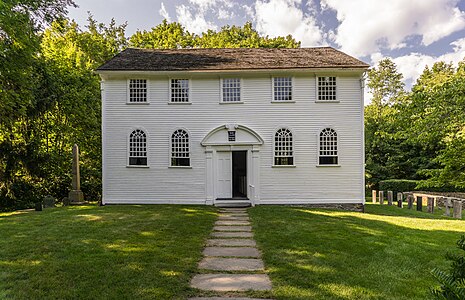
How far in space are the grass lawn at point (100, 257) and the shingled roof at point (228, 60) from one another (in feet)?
26.7

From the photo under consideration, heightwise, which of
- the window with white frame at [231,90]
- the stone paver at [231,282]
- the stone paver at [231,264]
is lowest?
the stone paver at [231,264]

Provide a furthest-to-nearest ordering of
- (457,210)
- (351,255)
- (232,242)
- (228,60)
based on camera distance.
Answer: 1. (228,60)
2. (457,210)
3. (232,242)
4. (351,255)

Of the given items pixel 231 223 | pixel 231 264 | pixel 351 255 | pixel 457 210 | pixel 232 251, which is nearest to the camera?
pixel 231 264

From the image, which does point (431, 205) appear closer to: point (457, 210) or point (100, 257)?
point (457, 210)

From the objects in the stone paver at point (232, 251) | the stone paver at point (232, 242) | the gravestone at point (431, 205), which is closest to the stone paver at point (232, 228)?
the stone paver at point (232, 242)

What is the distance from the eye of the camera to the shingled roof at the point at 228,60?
14.5m

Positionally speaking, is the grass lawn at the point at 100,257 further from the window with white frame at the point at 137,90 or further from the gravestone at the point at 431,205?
the gravestone at the point at 431,205

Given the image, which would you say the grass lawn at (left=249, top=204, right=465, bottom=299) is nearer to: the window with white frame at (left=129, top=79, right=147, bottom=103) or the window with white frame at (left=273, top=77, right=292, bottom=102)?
the window with white frame at (left=273, top=77, right=292, bottom=102)

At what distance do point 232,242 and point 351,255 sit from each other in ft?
9.50

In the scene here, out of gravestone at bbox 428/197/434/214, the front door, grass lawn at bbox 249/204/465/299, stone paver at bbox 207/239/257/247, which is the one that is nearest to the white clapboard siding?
the front door

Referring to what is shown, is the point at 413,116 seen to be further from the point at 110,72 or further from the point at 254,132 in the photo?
the point at 110,72

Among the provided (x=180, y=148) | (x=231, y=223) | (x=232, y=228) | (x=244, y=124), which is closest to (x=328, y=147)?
(x=244, y=124)

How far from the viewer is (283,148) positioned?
14.6 metres

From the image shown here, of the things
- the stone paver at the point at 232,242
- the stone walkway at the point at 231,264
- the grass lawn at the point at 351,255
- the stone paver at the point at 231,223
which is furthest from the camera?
the stone paver at the point at 231,223
